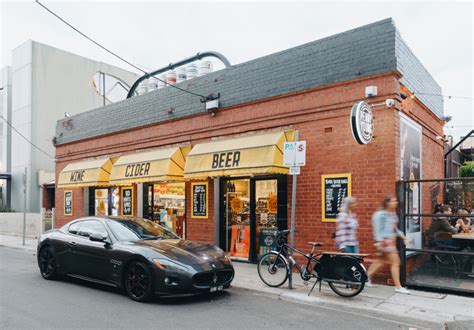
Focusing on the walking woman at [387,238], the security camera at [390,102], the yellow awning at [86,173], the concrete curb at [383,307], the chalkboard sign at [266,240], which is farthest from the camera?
the yellow awning at [86,173]

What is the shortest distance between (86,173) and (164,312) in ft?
36.6

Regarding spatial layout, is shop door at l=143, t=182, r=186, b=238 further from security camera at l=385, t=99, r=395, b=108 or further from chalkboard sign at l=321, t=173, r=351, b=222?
security camera at l=385, t=99, r=395, b=108

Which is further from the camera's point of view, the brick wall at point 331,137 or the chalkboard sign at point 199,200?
the chalkboard sign at point 199,200

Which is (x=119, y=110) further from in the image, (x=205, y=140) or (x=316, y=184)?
(x=316, y=184)

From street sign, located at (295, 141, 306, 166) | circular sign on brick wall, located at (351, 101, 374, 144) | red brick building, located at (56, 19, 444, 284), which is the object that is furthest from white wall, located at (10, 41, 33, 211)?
circular sign on brick wall, located at (351, 101, 374, 144)

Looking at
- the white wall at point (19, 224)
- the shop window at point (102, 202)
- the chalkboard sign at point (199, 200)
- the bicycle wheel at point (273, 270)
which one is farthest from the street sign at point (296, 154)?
the white wall at point (19, 224)

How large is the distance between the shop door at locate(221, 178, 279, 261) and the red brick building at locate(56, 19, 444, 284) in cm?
3

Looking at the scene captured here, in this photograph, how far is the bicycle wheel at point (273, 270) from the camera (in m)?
8.05

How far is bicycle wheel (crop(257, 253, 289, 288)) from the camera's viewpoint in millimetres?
8055

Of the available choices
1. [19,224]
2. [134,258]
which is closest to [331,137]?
[134,258]

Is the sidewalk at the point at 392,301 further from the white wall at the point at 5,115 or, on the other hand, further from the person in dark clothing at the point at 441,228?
the white wall at the point at 5,115

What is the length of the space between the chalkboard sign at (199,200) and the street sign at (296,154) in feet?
14.8

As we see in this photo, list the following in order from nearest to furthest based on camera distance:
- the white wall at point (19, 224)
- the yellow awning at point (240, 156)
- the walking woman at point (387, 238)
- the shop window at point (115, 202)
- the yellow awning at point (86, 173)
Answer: the walking woman at point (387, 238), the yellow awning at point (240, 156), the yellow awning at point (86, 173), the shop window at point (115, 202), the white wall at point (19, 224)

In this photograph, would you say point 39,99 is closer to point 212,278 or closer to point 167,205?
point 167,205
